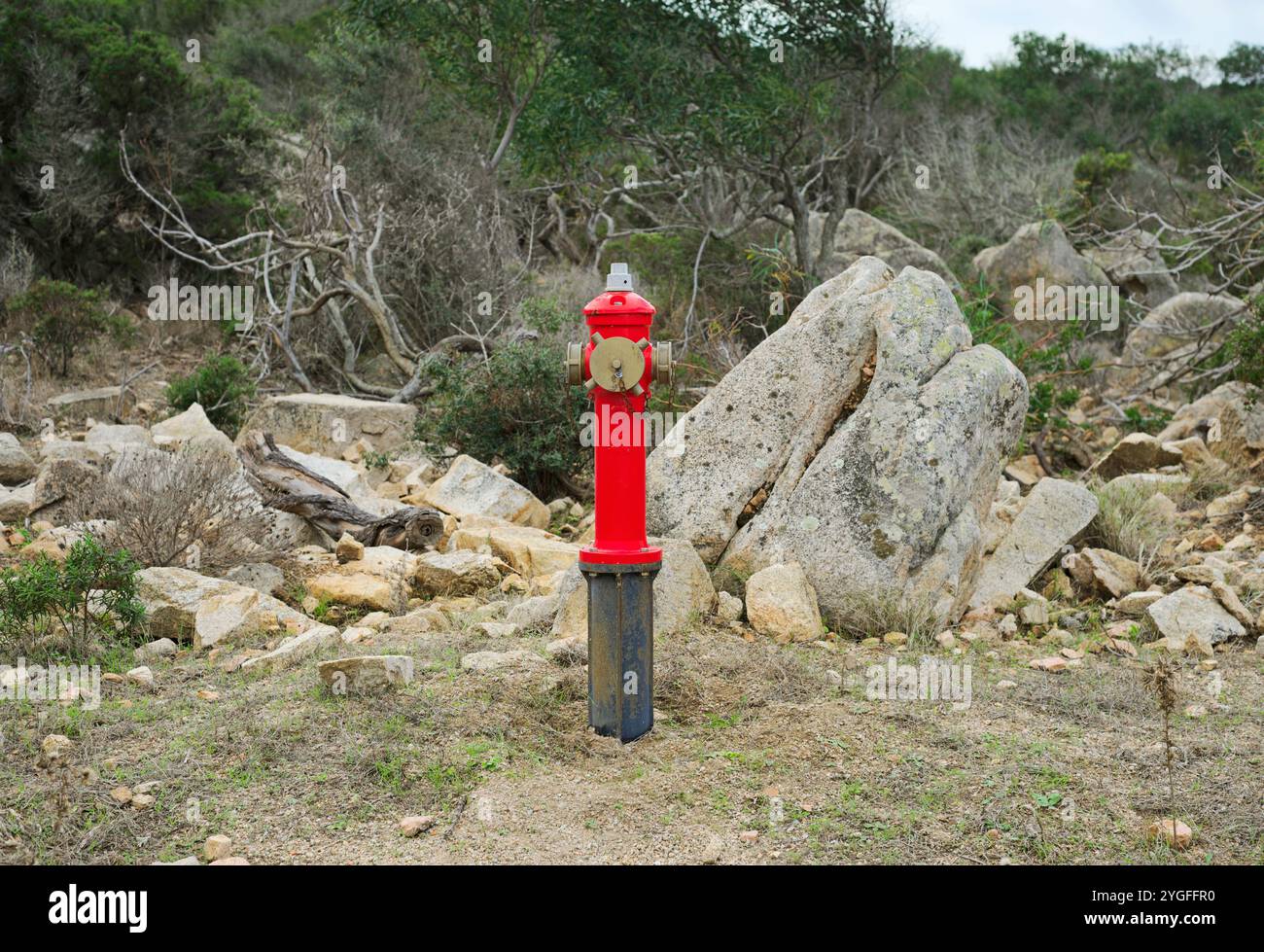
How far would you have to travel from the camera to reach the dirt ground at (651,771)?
3.40 m

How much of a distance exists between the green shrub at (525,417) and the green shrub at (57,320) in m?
5.75

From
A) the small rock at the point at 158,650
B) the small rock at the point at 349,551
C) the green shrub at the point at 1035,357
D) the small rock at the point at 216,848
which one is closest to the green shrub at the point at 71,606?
the small rock at the point at 158,650

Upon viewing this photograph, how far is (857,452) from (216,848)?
3.53m

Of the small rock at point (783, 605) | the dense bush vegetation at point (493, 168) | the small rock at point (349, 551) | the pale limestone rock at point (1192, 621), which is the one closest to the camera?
the small rock at point (783, 605)

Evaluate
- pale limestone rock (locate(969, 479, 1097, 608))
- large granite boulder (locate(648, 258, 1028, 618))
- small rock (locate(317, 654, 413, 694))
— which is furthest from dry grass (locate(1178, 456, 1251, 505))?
small rock (locate(317, 654, 413, 694))

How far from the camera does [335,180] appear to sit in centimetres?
1198

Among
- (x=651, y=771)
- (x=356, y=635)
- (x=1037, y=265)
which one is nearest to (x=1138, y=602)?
(x=651, y=771)

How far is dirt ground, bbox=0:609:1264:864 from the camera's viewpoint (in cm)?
340

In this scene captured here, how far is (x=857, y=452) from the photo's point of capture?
5820 mm

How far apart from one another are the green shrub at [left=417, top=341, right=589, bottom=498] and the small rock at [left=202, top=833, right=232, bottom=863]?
18.2 ft

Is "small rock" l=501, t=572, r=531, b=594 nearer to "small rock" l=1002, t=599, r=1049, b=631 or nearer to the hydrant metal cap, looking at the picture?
"small rock" l=1002, t=599, r=1049, b=631

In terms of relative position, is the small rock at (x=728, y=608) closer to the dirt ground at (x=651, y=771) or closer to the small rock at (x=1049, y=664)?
the dirt ground at (x=651, y=771)

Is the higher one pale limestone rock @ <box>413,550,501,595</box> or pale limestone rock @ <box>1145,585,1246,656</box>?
pale limestone rock @ <box>413,550,501,595</box>

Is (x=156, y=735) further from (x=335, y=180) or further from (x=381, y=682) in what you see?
(x=335, y=180)
